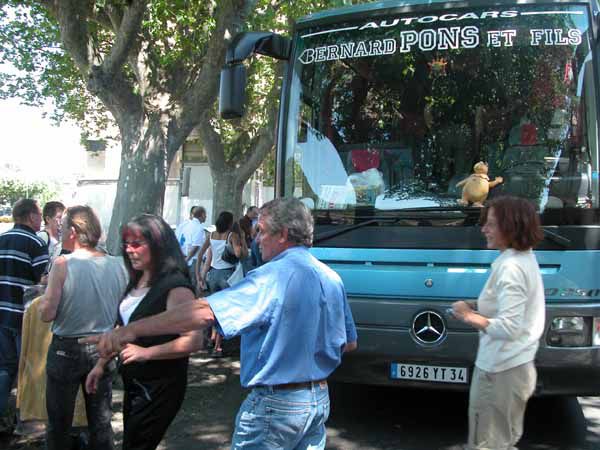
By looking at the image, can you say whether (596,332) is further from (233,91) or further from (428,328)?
(233,91)

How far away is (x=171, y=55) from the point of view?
36.6ft

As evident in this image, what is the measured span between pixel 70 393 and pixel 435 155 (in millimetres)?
3006

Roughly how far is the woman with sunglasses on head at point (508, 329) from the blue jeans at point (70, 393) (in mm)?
2040

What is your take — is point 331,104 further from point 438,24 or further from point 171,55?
point 171,55

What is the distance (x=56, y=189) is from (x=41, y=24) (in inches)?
3997

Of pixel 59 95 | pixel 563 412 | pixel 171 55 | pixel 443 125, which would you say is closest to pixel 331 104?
pixel 443 125

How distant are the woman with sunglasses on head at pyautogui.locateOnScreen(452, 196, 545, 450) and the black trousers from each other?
56.1 inches

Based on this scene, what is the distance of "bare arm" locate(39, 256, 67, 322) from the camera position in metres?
3.65

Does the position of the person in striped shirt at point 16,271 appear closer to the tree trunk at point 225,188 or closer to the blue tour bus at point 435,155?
the blue tour bus at point 435,155

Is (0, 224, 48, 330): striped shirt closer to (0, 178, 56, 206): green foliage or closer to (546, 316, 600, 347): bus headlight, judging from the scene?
(546, 316, 600, 347): bus headlight

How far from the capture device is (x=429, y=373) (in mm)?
4578

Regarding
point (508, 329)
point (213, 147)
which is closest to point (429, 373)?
point (508, 329)

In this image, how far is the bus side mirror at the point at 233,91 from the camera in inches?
207

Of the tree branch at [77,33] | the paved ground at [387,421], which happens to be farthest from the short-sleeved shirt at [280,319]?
the tree branch at [77,33]
